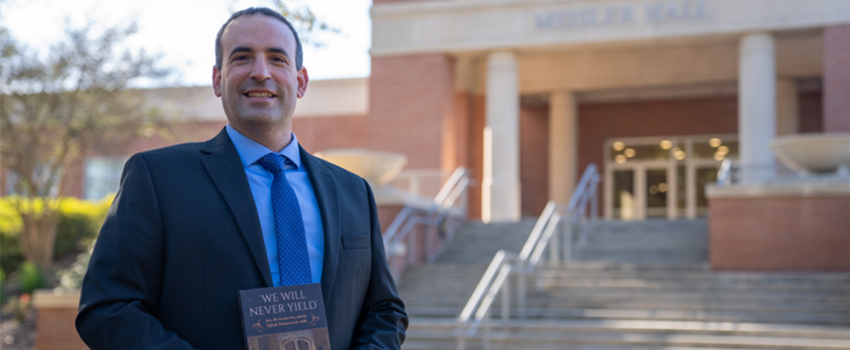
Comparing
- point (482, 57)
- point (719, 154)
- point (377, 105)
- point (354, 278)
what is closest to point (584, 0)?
point (482, 57)

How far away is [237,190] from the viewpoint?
2062 mm

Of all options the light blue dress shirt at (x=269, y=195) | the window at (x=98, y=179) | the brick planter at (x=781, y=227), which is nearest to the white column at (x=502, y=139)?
the brick planter at (x=781, y=227)

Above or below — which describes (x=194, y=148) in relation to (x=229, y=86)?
below

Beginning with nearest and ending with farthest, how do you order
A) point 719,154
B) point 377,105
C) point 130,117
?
point 130,117 → point 377,105 → point 719,154

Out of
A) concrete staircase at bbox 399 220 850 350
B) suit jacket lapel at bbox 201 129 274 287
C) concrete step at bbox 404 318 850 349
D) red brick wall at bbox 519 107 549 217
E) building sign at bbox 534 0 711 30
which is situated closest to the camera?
suit jacket lapel at bbox 201 129 274 287

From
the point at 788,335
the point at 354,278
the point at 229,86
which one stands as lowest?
the point at 788,335

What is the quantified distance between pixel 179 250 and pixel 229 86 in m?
0.42

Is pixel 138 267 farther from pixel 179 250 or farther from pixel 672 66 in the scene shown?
pixel 672 66

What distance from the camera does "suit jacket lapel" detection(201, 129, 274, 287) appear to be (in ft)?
6.54

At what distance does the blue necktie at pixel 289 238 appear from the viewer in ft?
6.68

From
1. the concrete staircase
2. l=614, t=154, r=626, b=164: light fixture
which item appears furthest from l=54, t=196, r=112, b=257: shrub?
l=614, t=154, r=626, b=164: light fixture

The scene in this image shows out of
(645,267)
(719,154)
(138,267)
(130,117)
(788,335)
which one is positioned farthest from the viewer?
(719,154)

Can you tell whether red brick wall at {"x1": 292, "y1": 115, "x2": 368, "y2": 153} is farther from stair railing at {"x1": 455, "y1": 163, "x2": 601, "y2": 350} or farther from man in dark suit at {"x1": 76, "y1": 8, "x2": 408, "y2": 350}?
man in dark suit at {"x1": 76, "y1": 8, "x2": 408, "y2": 350}

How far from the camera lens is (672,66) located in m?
19.5
